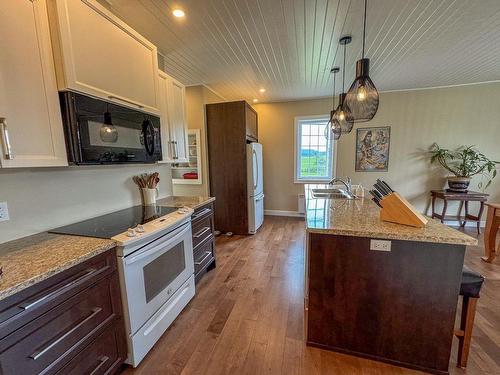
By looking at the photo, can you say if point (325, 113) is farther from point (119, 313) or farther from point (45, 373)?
point (45, 373)

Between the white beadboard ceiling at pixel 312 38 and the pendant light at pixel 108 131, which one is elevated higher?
the white beadboard ceiling at pixel 312 38

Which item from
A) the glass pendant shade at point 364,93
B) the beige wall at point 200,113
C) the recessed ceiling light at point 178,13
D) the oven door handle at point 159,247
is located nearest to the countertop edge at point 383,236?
the glass pendant shade at point 364,93

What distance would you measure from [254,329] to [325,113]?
4.31 metres

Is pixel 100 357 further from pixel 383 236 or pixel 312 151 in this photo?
pixel 312 151

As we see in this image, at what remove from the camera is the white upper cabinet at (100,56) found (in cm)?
125

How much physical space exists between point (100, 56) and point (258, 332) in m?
2.38

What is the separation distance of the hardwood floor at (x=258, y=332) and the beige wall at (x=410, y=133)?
6.45ft

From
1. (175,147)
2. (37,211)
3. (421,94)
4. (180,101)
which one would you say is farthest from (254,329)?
(421,94)

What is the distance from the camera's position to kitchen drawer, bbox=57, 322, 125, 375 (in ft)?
3.57

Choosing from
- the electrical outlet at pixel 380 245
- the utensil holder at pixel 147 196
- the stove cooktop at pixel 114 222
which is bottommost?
the electrical outlet at pixel 380 245

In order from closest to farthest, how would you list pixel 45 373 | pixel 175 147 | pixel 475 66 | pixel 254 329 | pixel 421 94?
pixel 45 373, pixel 254 329, pixel 175 147, pixel 475 66, pixel 421 94

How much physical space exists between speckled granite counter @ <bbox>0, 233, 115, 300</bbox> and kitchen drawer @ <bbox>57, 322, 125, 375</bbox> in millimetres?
498

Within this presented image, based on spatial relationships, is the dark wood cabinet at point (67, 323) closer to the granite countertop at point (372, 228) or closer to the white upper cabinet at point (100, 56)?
the white upper cabinet at point (100, 56)

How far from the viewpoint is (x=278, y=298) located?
7.04 ft
